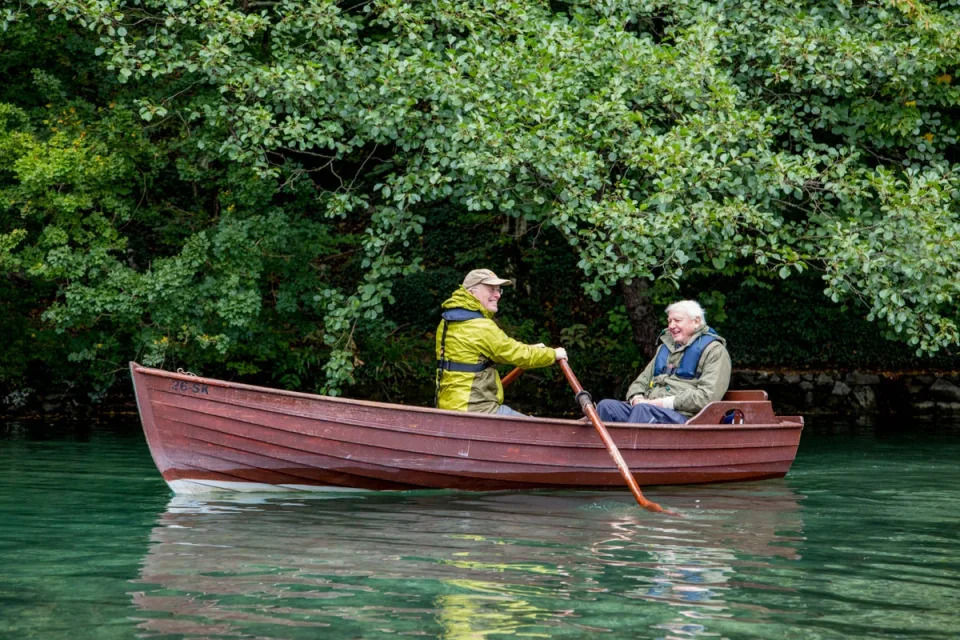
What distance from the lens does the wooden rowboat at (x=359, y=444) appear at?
8.60 m

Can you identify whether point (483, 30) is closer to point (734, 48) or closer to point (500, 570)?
point (734, 48)

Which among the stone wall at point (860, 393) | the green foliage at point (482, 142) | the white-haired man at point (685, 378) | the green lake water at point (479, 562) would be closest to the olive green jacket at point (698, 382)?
the white-haired man at point (685, 378)

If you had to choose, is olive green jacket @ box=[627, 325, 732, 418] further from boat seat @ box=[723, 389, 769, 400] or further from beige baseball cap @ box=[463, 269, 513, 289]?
beige baseball cap @ box=[463, 269, 513, 289]

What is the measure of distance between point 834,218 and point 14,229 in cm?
845

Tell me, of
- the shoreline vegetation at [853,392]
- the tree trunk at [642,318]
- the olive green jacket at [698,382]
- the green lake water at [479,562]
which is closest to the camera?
the green lake water at [479,562]

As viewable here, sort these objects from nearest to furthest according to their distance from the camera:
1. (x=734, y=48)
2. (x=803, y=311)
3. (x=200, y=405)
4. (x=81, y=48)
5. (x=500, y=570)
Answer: (x=500, y=570) → (x=200, y=405) → (x=734, y=48) → (x=81, y=48) → (x=803, y=311)

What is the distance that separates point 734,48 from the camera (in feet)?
41.5

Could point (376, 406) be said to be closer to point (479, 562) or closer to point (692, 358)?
point (479, 562)

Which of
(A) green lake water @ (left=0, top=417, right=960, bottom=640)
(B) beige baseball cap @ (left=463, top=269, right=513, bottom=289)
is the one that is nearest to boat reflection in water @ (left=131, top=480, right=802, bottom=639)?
(A) green lake water @ (left=0, top=417, right=960, bottom=640)

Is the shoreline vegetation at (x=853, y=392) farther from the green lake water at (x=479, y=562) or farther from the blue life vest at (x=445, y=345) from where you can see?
the blue life vest at (x=445, y=345)

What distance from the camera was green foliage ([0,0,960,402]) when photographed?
445 inches

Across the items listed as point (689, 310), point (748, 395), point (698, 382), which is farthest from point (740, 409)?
point (689, 310)

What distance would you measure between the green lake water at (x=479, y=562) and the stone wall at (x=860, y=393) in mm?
6239

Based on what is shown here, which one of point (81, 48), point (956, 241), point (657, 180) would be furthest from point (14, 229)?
point (956, 241)
